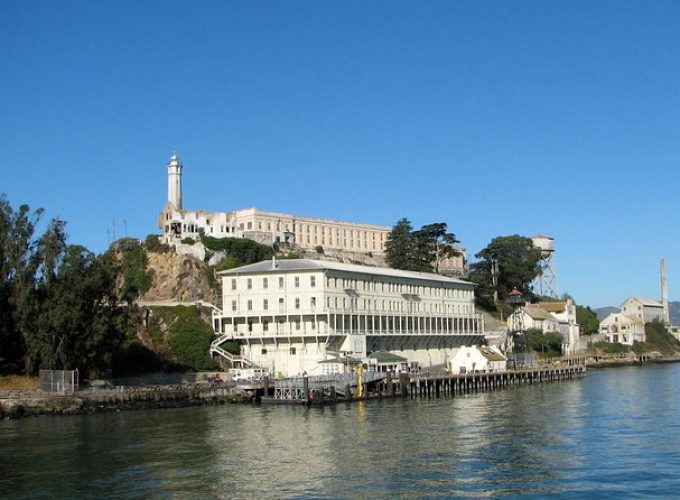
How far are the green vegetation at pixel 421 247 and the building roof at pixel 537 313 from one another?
13173 mm

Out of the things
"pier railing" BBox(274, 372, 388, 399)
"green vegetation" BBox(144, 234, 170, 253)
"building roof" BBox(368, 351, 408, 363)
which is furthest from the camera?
"green vegetation" BBox(144, 234, 170, 253)

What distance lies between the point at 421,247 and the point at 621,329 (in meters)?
54.4

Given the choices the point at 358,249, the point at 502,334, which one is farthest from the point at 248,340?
the point at 358,249

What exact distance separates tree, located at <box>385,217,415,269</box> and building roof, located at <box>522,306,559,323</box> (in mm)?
18086

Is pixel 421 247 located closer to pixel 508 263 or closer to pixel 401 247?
pixel 401 247

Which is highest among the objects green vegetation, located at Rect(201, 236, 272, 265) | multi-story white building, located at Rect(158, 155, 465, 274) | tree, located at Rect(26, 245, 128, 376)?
multi-story white building, located at Rect(158, 155, 465, 274)

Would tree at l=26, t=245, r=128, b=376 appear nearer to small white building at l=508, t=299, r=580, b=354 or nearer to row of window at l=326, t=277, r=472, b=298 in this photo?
row of window at l=326, t=277, r=472, b=298

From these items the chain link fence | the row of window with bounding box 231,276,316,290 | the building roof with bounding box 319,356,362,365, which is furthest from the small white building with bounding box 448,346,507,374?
the chain link fence

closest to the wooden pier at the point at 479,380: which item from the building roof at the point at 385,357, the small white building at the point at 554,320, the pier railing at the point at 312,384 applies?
the building roof at the point at 385,357

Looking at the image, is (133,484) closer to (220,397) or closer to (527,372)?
(220,397)

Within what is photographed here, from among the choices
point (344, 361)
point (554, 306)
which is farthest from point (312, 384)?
point (554, 306)

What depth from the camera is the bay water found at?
33750mm

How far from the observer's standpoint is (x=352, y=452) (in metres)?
41.8

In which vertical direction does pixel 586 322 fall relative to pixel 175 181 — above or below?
below
